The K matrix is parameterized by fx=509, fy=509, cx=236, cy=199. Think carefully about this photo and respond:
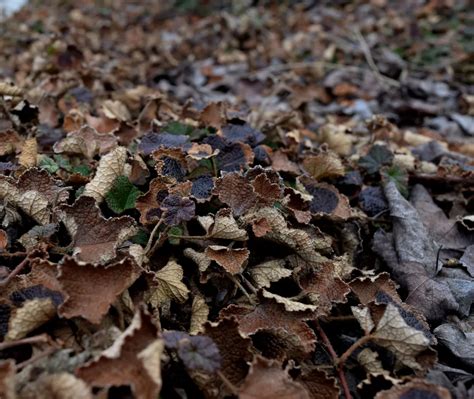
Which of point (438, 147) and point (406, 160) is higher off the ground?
point (406, 160)

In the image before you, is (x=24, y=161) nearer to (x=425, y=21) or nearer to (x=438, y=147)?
(x=438, y=147)

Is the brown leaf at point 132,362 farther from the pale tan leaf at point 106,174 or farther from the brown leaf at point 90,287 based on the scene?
the pale tan leaf at point 106,174

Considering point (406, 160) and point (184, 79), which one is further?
point (184, 79)

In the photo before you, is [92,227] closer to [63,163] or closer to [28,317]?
[28,317]

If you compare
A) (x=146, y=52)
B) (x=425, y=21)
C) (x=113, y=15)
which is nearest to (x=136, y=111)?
(x=146, y=52)

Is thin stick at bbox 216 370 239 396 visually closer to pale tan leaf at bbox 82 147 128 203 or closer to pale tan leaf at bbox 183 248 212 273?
pale tan leaf at bbox 183 248 212 273

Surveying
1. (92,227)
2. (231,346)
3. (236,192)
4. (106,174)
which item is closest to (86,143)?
(106,174)

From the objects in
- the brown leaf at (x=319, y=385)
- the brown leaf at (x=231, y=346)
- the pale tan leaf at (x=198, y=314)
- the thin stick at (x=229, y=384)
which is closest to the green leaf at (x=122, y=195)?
the pale tan leaf at (x=198, y=314)
